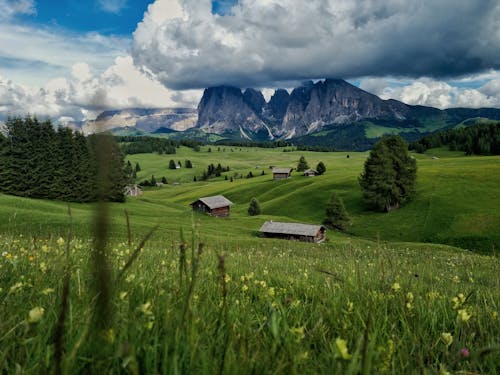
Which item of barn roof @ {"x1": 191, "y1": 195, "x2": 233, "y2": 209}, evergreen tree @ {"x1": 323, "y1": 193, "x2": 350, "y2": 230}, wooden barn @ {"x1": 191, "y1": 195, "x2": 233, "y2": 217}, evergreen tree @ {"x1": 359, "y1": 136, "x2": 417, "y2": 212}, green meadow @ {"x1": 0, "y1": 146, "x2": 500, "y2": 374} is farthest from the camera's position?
wooden barn @ {"x1": 191, "y1": 195, "x2": 233, "y2": 217}

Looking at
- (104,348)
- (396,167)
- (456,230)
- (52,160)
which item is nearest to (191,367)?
(104,348)

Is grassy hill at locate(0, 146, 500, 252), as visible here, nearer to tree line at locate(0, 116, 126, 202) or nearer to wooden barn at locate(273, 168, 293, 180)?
tree line at locate(0, 116, 126, 202)

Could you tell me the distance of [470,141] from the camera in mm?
138500

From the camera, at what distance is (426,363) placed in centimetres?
221

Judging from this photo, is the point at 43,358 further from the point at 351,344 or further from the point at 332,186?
the point at 332,186

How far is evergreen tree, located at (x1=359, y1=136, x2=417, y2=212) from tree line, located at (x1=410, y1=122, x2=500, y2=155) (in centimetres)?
7262

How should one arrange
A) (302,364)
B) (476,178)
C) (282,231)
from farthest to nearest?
1. (476,178)
2. (282,231)
3. (302,364)

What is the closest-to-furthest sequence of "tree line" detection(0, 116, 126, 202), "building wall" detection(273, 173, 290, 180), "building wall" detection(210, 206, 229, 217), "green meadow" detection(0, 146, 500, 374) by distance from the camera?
"green meadow" detection(0, 146, 500, 374)
"tree line" detection(0, 116, 126, 202)
"building wall" detection(210, 206, 229, 217)
"building wall" detection(273, 173, 290, 180)

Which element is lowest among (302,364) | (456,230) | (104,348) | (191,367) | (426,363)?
(456,230)

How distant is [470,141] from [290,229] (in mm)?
115901

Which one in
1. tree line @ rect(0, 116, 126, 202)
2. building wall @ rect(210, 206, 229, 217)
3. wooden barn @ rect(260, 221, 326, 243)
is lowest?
building wall @ rect(210, 206, 229, 217)

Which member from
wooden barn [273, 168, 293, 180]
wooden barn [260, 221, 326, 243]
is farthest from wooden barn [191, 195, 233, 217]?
wooden barn [273, 168, 293, 180]

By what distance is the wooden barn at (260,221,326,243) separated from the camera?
192 feet

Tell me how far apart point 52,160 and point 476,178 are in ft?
302
